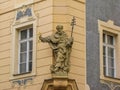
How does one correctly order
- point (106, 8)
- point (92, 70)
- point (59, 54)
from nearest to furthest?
point (59, 54), point (92, 70), point (106, 8)

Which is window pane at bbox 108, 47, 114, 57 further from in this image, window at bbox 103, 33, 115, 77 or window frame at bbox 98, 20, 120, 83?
window frame at bbox 98, 20, 120, 83

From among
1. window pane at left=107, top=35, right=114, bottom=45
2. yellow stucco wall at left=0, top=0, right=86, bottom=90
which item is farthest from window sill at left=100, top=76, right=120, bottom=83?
window pane at left=107, top=35, right=114, bottom=45

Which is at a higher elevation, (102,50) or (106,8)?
(106,8)

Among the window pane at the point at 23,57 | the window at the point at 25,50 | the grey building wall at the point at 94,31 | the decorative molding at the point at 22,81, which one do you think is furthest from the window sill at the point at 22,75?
the grey building wall at the point at 94,31

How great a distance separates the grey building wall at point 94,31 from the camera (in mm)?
14906

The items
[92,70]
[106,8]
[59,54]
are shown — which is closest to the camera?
[59,54]

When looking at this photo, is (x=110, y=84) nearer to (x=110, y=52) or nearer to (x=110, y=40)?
(x=110, y=52)

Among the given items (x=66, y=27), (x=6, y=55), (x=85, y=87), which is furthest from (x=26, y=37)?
(x=85, y=87)

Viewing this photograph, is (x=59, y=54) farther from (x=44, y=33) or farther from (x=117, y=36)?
(x=117, y=36)

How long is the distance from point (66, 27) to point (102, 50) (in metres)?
1.94

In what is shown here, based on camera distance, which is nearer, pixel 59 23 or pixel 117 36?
pixel 59 23

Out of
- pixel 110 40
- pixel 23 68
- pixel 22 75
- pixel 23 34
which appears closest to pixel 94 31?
pixel 110 40

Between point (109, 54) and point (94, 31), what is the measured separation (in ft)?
4.17

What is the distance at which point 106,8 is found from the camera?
53.1 ft
